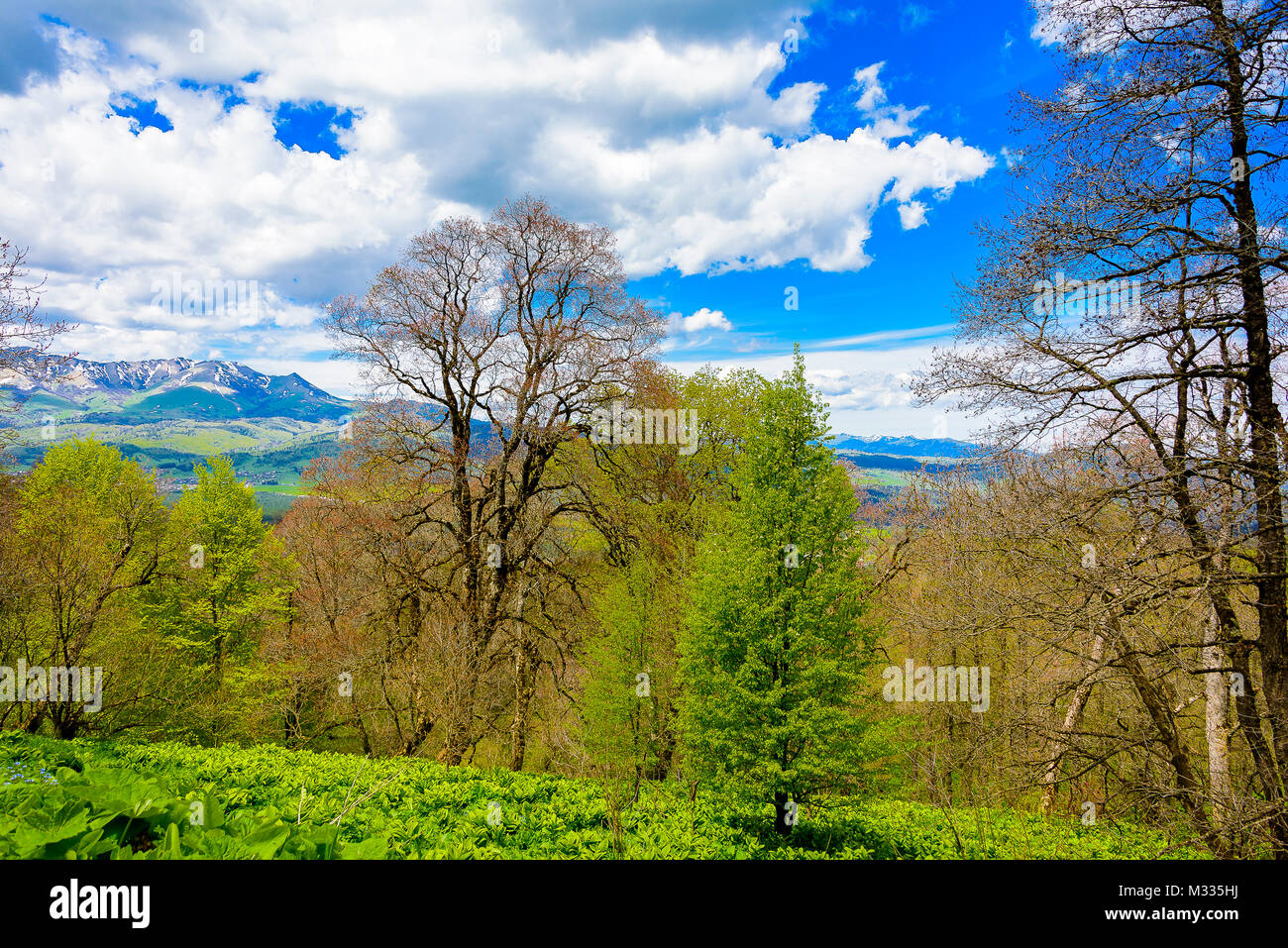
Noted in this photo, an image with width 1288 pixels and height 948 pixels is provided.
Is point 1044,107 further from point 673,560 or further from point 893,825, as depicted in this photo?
point 673,560

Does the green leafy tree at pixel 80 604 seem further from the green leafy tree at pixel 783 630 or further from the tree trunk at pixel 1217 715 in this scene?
the tree trunk at pixel 1217 715

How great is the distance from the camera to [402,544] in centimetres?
1498

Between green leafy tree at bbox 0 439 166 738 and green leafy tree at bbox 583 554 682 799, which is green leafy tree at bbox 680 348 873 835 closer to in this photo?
green leafy tree at bbox 583 554 682 799

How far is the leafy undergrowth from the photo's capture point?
2586 mm

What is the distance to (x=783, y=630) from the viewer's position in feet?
33.8

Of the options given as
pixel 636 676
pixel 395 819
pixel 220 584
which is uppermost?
pixel 220 584

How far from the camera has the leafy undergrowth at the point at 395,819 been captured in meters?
2.59

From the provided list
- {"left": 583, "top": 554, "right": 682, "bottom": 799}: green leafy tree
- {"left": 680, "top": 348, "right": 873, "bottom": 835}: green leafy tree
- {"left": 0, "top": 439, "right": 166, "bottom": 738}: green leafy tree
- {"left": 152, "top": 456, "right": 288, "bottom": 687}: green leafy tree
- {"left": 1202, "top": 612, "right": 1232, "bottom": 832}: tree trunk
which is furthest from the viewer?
{"left": 152, "top": 456, "right": 288, "bottom": 687}: green leafy tree

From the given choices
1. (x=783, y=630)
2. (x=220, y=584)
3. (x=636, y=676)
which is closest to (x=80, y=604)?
(x=220, y=584)

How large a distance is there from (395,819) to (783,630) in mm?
6809

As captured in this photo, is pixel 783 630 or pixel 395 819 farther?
pixel 783 630

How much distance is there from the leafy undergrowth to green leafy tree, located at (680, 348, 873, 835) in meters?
1.03

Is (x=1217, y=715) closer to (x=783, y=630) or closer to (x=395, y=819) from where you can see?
(x=783, y=630)

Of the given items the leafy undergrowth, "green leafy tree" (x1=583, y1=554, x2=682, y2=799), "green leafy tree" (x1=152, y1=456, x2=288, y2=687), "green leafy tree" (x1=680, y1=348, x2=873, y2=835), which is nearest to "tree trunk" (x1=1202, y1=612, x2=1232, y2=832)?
the leafy undergrowth
